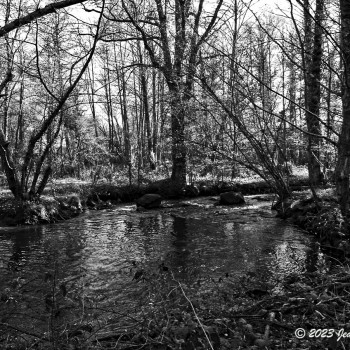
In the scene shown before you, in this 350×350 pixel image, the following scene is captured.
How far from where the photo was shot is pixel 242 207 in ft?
44.5

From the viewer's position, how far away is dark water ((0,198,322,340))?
554 centimetres

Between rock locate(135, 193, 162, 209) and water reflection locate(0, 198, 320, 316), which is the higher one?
rock locate(135, 193, 162, 209)

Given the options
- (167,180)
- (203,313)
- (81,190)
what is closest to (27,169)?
(81,190)

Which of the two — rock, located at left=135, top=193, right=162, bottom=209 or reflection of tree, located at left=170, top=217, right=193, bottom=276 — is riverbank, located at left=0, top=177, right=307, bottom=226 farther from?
reflection of tree, located at left=170, top=217, right=193, bottom=276

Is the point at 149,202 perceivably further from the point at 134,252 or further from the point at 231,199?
the point at 134,252

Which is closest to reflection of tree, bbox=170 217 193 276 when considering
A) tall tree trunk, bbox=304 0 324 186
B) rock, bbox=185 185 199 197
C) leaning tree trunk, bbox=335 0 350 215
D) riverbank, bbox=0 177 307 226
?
leaning tree trunk, bbox=335 0 350 215

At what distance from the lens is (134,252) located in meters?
7.76

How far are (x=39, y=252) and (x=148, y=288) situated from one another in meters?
3.61

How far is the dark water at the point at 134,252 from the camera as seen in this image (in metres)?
5.54

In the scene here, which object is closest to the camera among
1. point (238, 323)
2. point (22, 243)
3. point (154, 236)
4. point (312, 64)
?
point (238, 323)

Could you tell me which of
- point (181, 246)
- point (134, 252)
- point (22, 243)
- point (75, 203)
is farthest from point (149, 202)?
point (134, 252)

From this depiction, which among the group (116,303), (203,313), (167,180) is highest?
(167,180)

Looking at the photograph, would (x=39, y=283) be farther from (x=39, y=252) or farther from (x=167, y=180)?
(x=167, y=180)

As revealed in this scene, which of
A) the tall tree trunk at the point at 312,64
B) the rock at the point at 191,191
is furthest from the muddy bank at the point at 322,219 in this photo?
the rock at the point at 191,191
